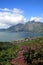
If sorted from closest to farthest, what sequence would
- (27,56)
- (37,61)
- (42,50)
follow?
(37,61), (27,56), (42,50)

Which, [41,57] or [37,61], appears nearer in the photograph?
[37,61]

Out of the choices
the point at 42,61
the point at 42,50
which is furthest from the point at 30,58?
the point at 42,50

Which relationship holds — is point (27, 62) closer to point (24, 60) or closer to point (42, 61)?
point (24, 60)

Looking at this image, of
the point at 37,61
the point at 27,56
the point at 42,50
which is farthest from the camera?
the point at 42,50

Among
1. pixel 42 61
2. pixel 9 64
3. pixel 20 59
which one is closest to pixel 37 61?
pixel 42 61

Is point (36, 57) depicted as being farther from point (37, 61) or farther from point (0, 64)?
point (0, 64)

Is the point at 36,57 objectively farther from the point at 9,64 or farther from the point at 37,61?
the point at 9,64

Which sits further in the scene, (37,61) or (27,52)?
(27,52)

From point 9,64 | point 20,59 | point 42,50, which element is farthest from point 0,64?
point 42,50
